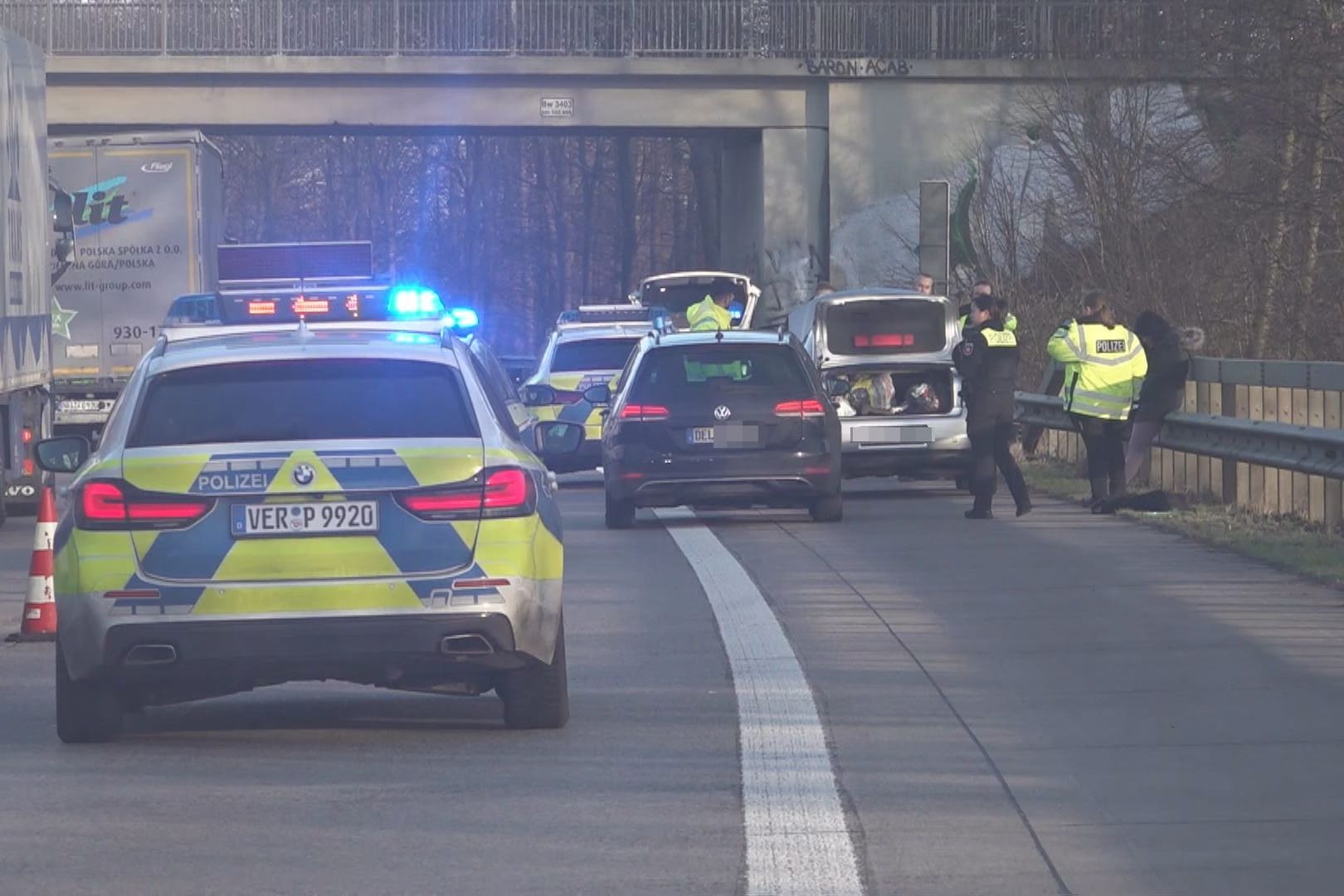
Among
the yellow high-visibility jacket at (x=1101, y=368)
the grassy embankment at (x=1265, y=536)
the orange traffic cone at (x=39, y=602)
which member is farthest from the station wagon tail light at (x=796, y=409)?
the orange traffic cone at (x=39, y=602)

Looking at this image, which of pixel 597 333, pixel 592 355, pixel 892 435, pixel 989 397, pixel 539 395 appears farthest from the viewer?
pixel 597 333

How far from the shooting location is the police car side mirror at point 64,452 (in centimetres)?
927

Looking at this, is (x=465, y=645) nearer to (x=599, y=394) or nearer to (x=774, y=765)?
(x=774, y=765)

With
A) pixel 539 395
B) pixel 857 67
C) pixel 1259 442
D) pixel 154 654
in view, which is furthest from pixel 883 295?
pixel 857 67

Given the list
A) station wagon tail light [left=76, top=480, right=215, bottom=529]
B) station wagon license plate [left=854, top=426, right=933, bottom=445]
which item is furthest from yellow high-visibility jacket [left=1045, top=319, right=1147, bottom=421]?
station wagon tail light [left=76, top=480, right=215, bottom=529]

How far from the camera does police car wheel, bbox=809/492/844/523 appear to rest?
1795cm

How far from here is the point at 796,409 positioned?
701 inches

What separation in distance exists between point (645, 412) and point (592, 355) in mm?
7192

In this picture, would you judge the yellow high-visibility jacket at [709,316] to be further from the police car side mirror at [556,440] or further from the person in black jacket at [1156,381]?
the police car side mirror at [556,440]

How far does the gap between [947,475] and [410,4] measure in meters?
23.9

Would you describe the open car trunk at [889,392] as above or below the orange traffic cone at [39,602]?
above

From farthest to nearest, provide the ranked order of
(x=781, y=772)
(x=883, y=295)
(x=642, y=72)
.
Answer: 1. (x=642, y=72)
2. (x=883, y=295)
3. (x=781, y=772)

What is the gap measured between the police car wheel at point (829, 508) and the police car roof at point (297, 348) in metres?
9.46

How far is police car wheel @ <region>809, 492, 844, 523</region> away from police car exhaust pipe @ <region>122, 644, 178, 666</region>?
10.5m
